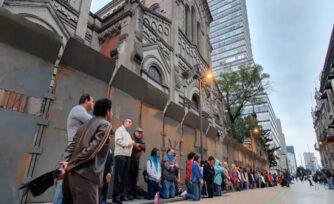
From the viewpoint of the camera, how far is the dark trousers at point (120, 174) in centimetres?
571

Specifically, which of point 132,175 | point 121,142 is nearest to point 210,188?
point 132,175

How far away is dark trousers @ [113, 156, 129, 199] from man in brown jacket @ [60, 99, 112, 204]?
11.1 ft

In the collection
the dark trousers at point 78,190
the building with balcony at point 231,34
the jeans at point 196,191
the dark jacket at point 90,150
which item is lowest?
the jeans at point 196,191

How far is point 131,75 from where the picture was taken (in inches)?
276

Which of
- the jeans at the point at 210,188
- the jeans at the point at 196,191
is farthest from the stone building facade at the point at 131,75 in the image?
the jeans at the point at 196,191

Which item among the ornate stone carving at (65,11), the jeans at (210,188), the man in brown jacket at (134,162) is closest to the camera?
the man in brown jacket at (134,162)

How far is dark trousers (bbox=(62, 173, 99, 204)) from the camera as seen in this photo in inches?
89.0

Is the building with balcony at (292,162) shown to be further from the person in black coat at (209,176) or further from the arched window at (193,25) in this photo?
the person in black coat at (209,176)

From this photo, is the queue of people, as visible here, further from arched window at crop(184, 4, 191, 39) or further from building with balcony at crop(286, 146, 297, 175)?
building with balcony at crop(286, 146, 297, 175)

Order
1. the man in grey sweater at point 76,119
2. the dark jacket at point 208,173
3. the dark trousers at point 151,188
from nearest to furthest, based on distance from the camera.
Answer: the man in grey sweater at point 76,119
the dark trousers at point 151,188
the dark jacket at point 208,173

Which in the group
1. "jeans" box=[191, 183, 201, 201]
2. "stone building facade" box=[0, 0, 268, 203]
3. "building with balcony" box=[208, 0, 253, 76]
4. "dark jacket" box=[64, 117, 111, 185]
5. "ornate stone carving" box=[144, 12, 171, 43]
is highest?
"building with balcony" box=[208, 0, 253, 76]

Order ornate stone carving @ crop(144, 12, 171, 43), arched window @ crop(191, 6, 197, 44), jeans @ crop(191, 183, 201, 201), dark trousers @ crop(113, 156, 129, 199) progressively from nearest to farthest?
dark trousers @ crop(113, 156, 129, 199) < jeans @ crop(191, 183, 201, 201) < ornate stone carving @ crop(144, 12, 171, 43) < arched window @ crop(191, 6, 197, 44)

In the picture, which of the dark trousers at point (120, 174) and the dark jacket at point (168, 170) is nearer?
the dark trousers at point (120, 174)

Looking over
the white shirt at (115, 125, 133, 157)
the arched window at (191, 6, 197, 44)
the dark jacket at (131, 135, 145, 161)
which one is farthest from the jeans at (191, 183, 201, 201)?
the arched window at (191, 6, 197, 44)
